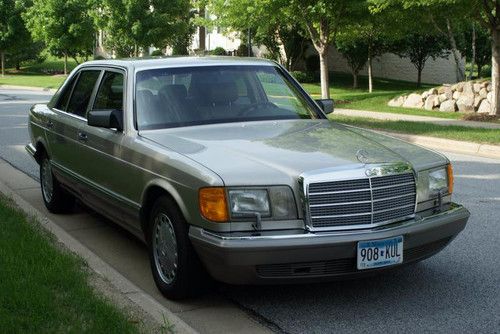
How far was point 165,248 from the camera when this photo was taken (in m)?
4.79

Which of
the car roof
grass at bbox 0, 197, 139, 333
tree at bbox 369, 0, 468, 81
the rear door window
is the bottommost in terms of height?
grass at bbox 0, 197, 139, 333

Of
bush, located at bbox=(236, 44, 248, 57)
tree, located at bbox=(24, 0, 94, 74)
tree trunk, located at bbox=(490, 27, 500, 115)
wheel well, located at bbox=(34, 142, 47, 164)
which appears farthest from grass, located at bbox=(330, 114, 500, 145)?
tree, located at bbox=(24, 0, 94, 74)

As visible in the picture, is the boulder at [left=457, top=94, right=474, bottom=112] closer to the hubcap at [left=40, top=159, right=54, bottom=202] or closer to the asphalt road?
the asphalt road

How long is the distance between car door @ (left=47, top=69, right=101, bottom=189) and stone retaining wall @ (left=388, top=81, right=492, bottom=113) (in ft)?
49.6

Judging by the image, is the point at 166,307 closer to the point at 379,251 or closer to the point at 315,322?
the point at 315,322

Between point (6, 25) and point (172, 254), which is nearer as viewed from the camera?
point (172, 254)

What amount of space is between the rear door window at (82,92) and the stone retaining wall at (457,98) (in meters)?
15.2

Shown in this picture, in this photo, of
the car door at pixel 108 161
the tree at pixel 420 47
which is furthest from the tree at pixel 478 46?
the car door at pixel 108 161

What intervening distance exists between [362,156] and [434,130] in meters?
11.0

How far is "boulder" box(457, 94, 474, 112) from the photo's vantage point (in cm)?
2103

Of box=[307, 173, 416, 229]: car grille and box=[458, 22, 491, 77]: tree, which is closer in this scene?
box=[307, 173, 416, 229]: car grille

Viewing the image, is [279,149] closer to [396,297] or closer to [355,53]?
[396,297]

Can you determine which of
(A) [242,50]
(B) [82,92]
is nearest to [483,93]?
(B) [82,92]

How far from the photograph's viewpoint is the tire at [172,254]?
4500 millimetres
